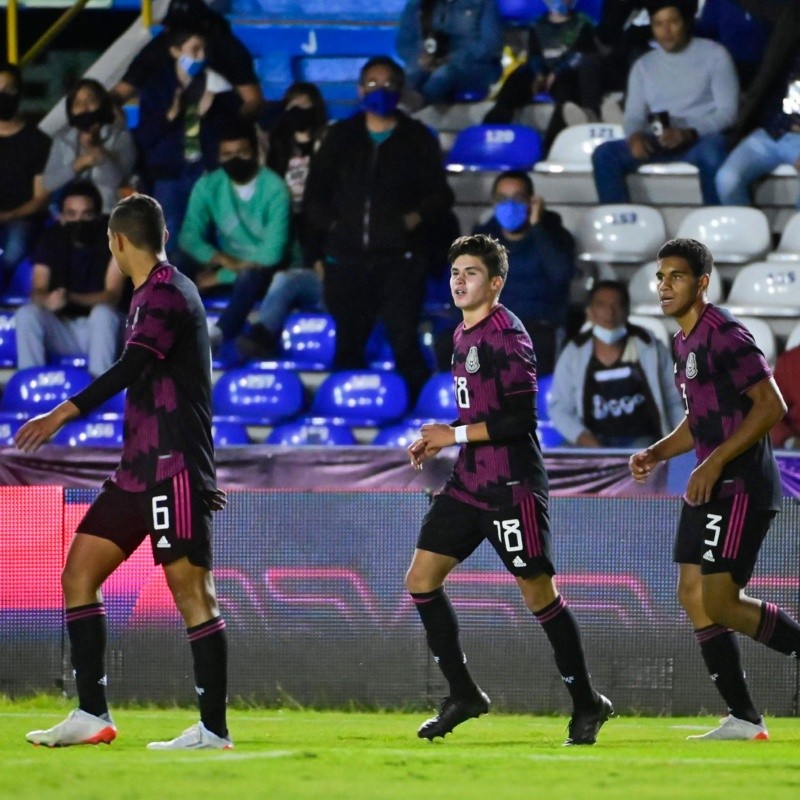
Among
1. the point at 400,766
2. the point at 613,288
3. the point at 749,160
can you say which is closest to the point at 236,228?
the point at 613,288

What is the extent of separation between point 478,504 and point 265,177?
22.1ft

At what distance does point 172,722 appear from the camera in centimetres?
767

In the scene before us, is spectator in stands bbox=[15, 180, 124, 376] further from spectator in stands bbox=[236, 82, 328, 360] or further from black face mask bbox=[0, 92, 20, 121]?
black face mask bbox=[0, 92, 20, 121]

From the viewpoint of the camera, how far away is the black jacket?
12195 millimetres

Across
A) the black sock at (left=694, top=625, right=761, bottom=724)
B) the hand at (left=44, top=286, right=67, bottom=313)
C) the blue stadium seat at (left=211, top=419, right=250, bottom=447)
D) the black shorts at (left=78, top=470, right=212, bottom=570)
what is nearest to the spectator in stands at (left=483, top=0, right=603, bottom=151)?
the blue stadium seat at (left=211, top=419, right=250, bottom=447)

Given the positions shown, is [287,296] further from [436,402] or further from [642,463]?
[642,463]

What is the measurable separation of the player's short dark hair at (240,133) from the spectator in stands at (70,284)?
103 cm

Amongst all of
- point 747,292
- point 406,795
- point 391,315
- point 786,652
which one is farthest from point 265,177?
point 406,795

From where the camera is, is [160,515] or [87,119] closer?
[160,515]

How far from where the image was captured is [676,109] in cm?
1272

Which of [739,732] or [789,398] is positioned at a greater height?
[789,398]

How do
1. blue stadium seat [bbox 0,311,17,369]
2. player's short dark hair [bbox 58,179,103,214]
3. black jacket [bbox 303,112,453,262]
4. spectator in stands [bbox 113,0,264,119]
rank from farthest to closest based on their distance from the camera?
spectator in stands [bbox 113,0,264,119] → blue stadium seat [bbox 0,311,17,369] → player's short dark hair [bbox 58,179,103,214] → black jacket [bbox 303,112,453,262]

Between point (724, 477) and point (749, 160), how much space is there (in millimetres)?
6290

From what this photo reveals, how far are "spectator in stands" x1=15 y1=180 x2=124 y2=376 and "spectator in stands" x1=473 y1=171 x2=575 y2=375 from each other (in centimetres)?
274
